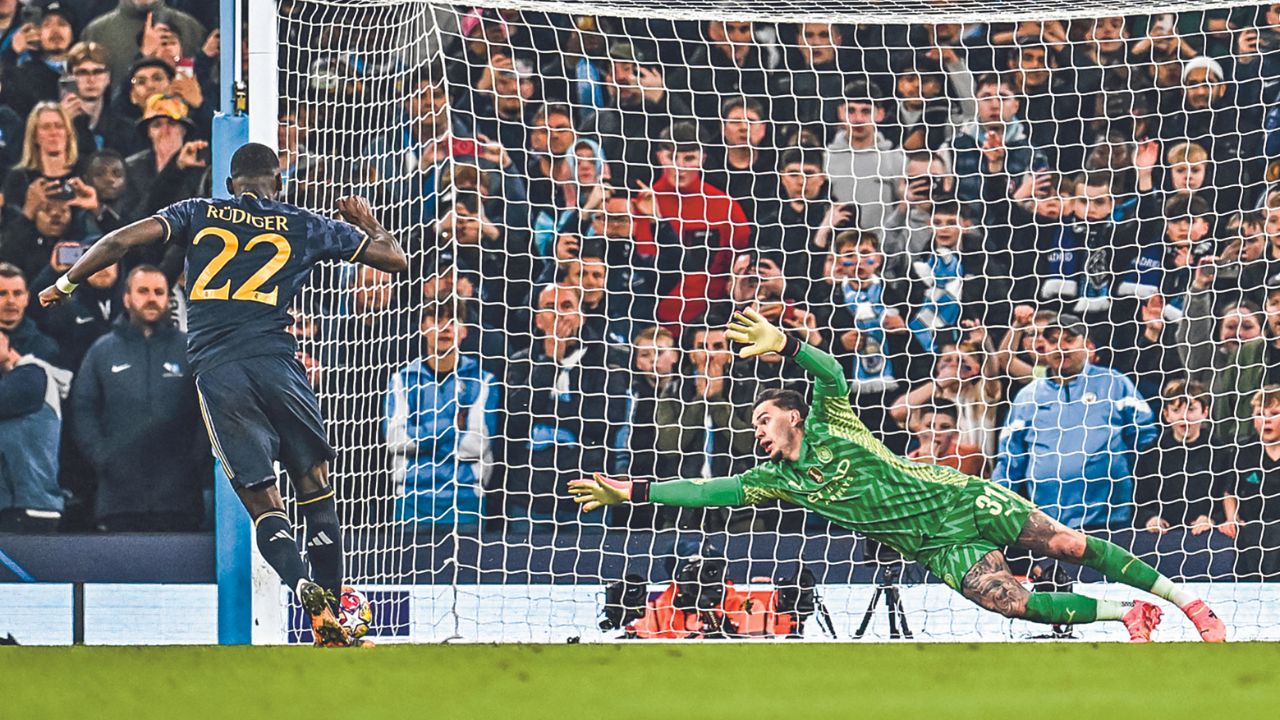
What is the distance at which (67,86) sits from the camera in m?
5.37

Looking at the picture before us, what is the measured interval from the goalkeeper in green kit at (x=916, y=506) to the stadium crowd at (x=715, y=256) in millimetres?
700

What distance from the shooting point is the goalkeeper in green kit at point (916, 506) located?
4457mm

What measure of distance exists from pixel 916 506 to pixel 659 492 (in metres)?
0.81

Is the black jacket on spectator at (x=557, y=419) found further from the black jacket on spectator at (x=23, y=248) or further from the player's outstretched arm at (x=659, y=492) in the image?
the black jacket on spectator at (x=23, y=248)

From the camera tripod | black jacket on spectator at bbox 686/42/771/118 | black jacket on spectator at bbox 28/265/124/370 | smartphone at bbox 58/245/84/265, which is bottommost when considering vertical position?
the camera tripod

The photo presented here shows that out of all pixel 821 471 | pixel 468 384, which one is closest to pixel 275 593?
pixel 468 384

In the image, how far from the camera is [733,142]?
5660 millimetres

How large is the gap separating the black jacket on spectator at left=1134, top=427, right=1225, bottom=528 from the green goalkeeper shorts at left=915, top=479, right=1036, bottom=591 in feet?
3.54

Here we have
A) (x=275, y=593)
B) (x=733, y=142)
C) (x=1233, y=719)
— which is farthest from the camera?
(x=733, y=142)

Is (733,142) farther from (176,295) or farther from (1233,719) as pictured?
(1233,719)

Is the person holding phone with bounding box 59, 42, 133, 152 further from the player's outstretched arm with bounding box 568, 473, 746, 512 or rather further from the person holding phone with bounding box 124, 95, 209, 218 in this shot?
the player's outstretched arm with bounding box 568, 473, 746, 512

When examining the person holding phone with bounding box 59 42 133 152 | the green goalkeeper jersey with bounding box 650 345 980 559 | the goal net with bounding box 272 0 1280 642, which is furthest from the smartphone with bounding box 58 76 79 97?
the green goalkeeper jersey with bounding box 650 345 980 559

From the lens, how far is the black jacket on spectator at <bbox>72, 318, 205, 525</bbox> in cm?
517

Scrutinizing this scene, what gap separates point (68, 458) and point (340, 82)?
1704mm
